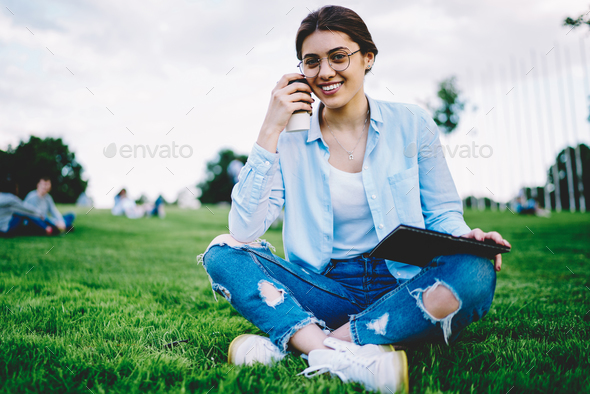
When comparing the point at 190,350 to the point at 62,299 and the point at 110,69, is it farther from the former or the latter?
the point at 110,69

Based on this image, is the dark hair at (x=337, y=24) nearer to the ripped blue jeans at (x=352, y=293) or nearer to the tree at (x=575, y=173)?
the ripped blue jeans at (x=352, y=293)

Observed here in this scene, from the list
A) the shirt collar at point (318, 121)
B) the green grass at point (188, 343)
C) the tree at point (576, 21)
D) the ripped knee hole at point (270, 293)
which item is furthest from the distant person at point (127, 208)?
the tree at point (576, 21)

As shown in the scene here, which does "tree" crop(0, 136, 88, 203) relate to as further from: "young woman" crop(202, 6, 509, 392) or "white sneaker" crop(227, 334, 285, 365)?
"white sneaker" crop(227, 334, 285, 365)

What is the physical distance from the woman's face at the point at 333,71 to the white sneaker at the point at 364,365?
4.04 ft

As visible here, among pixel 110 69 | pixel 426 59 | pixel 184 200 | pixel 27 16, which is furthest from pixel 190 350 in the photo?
pixel 184 200

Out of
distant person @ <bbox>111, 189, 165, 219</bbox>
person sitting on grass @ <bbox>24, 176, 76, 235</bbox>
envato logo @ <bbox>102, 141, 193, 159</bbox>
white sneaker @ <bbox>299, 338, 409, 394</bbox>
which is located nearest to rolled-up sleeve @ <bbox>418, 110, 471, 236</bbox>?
white sneaker @ <bbox>299, 338, 409, 394</bbox>

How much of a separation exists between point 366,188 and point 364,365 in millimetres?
877

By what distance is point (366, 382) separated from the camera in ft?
4.35

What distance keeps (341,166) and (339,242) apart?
0.42 metres

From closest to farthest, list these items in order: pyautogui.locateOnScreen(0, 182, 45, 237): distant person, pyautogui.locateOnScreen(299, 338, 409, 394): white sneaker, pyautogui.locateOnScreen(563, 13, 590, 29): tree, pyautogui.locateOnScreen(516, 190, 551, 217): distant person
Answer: pyautogui.locateOnScreen(299, 338, 409, 394): white sneaker → pyautogui.locateOnScreen(563, 13, 590, 29): tree → pyautogui.locateOnScreen(0, 182, 45, 237): distant person → pyautogui.locateOnScreen(516, 190, 551, 217): distant person

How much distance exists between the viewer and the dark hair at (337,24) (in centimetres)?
190

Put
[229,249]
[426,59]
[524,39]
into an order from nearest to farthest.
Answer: [229,249] < [426,59] < [524,39]

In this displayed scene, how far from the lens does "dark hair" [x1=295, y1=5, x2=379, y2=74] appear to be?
1896 millimetres

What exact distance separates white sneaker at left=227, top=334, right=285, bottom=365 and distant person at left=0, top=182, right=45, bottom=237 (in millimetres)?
6950
